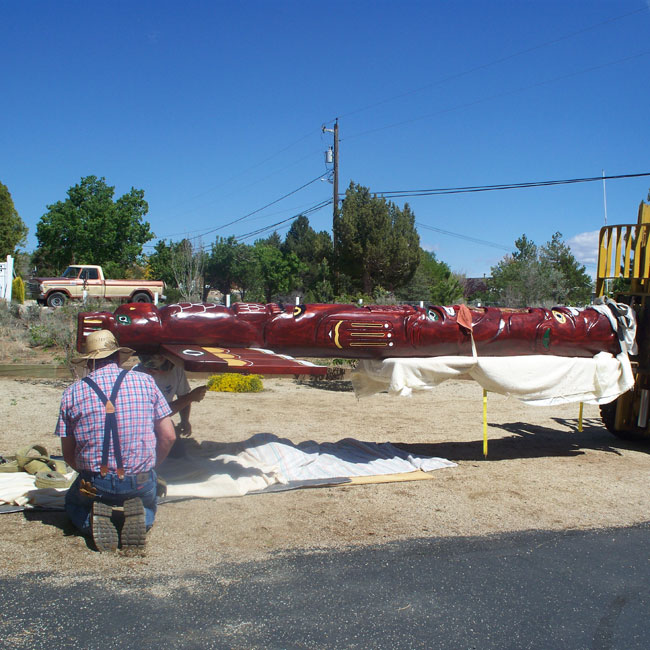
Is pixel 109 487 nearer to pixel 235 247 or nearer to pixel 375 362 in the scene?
pixel 375 362

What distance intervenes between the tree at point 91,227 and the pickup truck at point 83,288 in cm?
805

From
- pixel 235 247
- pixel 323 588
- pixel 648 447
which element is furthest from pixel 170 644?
pixel 235 247

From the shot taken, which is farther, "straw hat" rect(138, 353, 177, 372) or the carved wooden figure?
"straw hat" rect(138, 353, 177, 372)

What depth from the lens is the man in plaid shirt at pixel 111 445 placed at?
4285 mm

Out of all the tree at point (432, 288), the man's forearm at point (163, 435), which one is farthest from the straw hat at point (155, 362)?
the tree at point (432, 288)

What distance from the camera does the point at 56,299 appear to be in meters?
23.1

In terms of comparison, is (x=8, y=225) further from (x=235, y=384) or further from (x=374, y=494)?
(x=374, y=494)

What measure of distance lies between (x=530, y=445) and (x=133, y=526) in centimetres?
564

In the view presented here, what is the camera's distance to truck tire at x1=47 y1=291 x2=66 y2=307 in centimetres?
2297

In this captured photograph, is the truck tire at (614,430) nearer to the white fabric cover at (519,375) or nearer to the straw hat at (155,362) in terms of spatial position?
the white fabric cover at (519,375)

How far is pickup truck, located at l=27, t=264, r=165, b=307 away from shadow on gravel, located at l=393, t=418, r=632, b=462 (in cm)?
1694

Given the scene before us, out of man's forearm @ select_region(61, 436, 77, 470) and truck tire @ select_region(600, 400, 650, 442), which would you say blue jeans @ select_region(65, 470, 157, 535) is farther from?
truck tire @ select_region(600, 400, 650, 442)

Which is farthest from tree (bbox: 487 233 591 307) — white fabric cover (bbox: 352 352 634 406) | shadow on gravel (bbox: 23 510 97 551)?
shadow on gravel (bbox: 23 510 97 551)

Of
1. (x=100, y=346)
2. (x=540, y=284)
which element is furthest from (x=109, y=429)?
(x=540, y=284)
